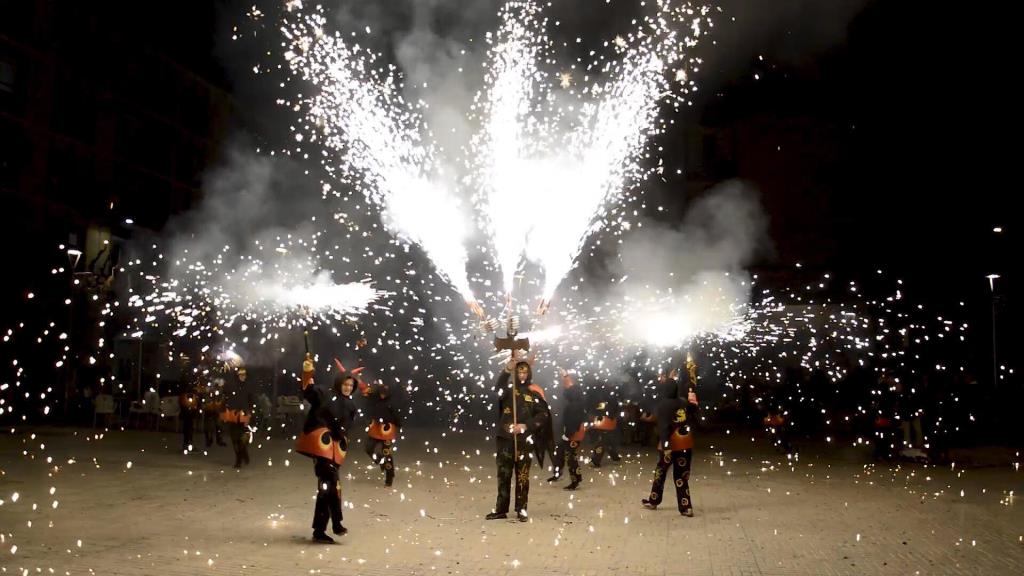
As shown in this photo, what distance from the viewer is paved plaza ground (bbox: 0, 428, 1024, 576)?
8492 millimetres

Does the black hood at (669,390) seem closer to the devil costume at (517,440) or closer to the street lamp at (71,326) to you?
the devil costume at (517,440)

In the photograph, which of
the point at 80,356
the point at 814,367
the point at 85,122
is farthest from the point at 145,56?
the point at 814,367

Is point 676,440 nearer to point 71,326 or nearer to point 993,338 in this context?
point 993,338

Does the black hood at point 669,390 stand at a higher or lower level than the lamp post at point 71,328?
lower

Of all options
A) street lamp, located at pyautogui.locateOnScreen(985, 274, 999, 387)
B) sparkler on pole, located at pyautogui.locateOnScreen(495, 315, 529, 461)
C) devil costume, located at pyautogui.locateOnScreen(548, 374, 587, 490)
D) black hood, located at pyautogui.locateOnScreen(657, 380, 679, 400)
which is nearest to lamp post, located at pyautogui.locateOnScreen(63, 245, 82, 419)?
devil costume, located at pyautogui.locateOnScreen(548, 374, 587, 490)

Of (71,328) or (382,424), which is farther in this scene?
(71,328)

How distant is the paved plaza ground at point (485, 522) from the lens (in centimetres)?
849

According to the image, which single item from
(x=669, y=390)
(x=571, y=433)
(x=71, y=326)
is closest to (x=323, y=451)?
(x=669, y=390)

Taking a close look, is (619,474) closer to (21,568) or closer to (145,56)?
(21,568)

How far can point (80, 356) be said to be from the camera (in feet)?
114

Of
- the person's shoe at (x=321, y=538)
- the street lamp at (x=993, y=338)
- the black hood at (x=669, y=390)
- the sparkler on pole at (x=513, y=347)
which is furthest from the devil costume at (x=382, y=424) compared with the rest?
the street lamp at (x=993, y=338)

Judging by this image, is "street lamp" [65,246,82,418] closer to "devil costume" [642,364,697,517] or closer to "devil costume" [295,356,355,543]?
"devil costume" [295,356,355,543]

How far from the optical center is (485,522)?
11.0 meters

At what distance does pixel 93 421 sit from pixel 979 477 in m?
21.8
